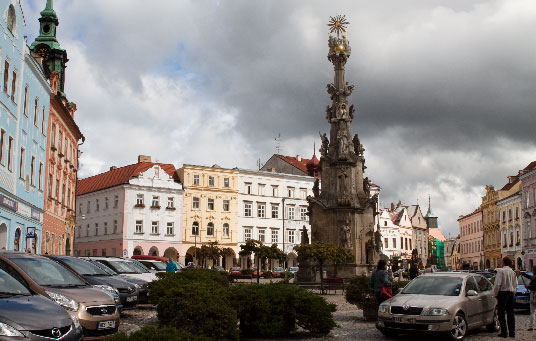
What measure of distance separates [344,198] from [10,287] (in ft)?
87.2

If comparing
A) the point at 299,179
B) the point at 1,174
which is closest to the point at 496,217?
the point at 299,179

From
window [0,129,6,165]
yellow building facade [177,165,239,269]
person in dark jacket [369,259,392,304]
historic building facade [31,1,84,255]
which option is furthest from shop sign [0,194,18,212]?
yellow building facade [177,165,239,269]

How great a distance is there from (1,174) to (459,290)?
70.4ft

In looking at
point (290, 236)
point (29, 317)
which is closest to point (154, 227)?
point (290, 236)

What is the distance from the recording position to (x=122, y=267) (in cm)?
2097

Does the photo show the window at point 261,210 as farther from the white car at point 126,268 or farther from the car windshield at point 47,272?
the car windshield at point 47,272

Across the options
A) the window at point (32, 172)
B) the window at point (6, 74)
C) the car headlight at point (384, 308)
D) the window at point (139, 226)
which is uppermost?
the window at point (6, 74)

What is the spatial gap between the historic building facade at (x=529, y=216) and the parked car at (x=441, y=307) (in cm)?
5580

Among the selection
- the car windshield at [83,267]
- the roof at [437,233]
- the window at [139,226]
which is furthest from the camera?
the roof at [437,233]

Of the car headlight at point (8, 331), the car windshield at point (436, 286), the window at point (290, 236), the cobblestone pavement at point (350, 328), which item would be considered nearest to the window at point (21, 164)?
the cobblestone pavement at point (350, 328)

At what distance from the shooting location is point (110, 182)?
235 ft

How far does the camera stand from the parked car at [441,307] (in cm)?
1282

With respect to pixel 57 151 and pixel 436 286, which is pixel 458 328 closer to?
pixel 436 286

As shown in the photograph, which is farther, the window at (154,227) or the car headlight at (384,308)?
the window at (154,227)
